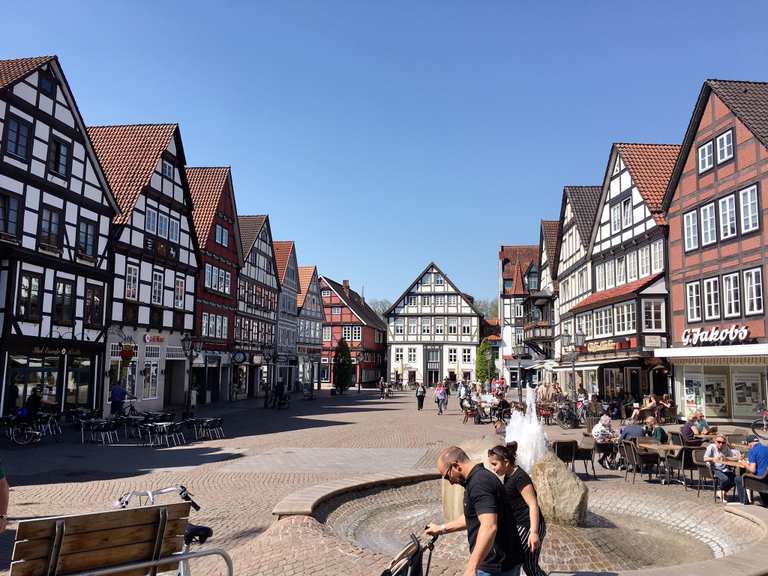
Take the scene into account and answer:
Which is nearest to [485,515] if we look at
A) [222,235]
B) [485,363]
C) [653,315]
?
[653,315]

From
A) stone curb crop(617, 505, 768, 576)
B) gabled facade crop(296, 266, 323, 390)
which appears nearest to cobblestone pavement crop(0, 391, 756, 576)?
stone curb crop(617, 505, 768, 576)

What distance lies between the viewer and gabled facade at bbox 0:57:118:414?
22.7 metres

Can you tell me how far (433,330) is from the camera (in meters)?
79.0

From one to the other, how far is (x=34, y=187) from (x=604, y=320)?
2755cm

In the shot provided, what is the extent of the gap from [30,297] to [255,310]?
25661mm

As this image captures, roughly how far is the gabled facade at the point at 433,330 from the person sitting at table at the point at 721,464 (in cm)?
6655

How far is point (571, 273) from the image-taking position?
144 ft

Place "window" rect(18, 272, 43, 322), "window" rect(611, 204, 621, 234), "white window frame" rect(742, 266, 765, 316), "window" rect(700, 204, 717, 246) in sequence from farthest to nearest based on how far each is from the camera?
"window" rect(611, 204, 621, 234) < "window" rect(700, 204, 717, 246) < "white window frame" rect(742, 266, 765, 316) < "window" rect(18, 272, 43, 322)

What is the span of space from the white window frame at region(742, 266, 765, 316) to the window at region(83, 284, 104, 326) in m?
26.0

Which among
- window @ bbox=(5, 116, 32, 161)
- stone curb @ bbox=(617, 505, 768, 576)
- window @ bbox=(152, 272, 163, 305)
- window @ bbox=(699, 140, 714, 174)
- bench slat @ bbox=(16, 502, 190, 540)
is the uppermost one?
window @ bbox=(699, 140, 714, 174)

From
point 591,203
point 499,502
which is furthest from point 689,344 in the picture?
point 499,502

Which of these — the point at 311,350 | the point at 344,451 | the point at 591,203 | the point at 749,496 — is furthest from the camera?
the point at 311,350

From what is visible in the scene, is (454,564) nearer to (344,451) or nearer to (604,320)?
(344,451)

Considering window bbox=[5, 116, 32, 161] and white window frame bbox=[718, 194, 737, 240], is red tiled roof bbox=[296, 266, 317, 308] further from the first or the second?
white window frame bbox=[718, 194, 737, 240]
